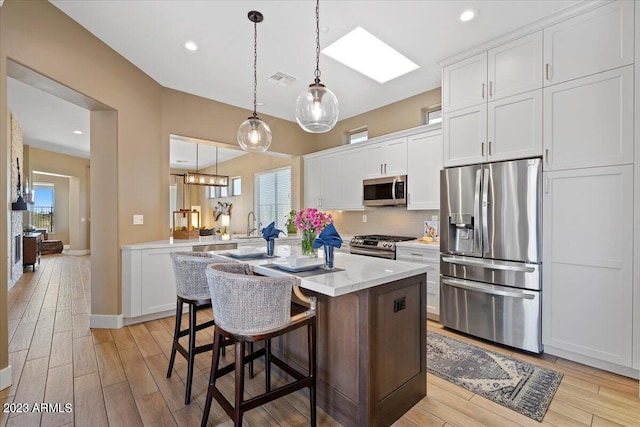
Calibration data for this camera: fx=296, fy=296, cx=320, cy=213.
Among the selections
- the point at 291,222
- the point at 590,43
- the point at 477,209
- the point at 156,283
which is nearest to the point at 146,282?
A: the point at 156,283

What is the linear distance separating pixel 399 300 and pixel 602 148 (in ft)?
7.05

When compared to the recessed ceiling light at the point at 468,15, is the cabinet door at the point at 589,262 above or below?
below

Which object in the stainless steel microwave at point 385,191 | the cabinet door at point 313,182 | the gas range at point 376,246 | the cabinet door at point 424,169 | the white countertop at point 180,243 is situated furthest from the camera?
the cabinet door at point 313,182

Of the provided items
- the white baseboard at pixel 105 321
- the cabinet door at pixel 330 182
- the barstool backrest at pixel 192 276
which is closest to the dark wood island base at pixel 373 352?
the barstool backrest at pixel 192 276

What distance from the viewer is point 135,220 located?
3.72 meters

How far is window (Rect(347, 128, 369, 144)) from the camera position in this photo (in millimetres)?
5211

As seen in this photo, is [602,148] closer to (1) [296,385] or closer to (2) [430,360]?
(2) [430,360]

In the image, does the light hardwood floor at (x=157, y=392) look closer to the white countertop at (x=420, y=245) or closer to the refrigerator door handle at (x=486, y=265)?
the refrigerator door handle at (x=486, y=265)

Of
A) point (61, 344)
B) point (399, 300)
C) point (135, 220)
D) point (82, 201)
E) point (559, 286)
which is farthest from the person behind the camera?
point (82, 201)

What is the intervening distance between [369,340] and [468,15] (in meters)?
2.85

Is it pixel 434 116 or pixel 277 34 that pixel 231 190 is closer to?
pixel 434 116

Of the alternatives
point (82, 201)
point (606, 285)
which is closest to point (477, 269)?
point (606, 285)

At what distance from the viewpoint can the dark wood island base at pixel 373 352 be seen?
68.3 inches

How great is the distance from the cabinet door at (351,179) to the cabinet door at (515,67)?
2.07 m
